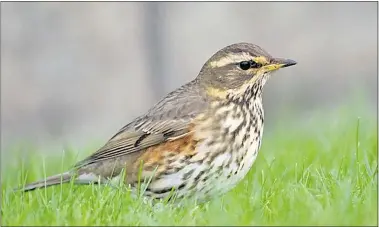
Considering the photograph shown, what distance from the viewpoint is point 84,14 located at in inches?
589

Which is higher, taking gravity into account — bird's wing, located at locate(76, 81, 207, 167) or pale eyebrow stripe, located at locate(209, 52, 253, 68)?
pale eyebrow stripe, located at locate(209, 52, 253, 68)

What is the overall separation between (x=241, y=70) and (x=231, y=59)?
0.38 ft

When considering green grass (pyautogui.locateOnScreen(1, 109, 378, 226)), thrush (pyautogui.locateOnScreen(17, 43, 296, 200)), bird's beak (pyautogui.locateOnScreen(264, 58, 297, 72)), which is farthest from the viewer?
bird's beak (pyautogui.locateOnScreen(264, 58, 297, 72))

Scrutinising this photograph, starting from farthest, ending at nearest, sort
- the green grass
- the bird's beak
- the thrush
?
1. the bird's beak
2. the thrush
3. the green grass

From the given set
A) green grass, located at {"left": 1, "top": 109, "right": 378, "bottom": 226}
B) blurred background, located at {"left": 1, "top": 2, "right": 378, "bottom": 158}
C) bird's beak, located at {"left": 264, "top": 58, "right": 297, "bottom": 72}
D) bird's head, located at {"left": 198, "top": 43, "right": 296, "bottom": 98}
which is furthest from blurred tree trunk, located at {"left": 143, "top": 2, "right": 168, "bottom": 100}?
bird's beak, located at {"left": 264, "top": 58, "right": 297, "bottom": 72}

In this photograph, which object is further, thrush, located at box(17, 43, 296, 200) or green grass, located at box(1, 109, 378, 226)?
thrush, located at box(17, 43, 296, 200)

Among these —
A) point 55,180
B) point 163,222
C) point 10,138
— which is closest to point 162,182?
point 55,180

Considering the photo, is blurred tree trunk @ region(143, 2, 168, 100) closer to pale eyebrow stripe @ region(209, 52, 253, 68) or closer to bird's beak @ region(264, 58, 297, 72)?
pale eyebrow stripe @ region(209, 52, 253, 68)

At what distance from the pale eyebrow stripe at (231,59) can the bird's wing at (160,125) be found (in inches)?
9.1

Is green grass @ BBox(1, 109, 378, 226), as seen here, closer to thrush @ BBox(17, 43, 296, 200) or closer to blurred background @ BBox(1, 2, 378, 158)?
thrush @ BBox(17, 43, 296, 200)

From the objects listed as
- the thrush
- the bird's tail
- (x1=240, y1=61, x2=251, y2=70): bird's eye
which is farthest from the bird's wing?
(x1=240, y1=61, x2=251, y2=70): bird's eye

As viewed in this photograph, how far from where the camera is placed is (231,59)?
299 inches

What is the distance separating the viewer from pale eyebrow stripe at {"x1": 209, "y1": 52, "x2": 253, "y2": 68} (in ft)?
24.6

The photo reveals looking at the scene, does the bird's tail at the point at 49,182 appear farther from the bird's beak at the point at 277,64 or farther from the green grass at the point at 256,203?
the bird's beak at the point at 277,64
